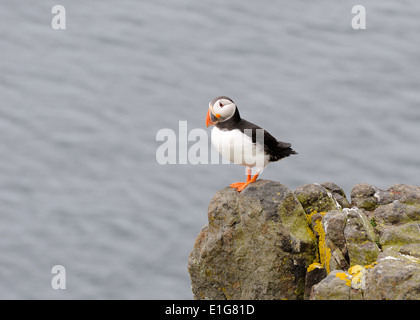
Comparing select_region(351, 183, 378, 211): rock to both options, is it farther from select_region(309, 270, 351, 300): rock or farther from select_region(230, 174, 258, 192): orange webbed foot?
select_region(309, 270, 351, 300): rock

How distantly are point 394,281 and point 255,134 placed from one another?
4.17 m

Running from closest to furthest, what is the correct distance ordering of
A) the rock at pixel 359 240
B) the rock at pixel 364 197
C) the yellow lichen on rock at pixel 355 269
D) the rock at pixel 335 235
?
the yellow lichen on rock at pixel 355 269
the rock at pixel 359 240
the rock at pixel 335 235
the rock at pixel 364 197

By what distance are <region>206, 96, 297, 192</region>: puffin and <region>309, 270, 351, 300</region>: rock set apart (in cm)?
296

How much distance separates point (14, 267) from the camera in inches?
1537

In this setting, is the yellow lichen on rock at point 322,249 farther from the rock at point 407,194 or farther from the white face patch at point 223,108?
the white face patch at point 223,108

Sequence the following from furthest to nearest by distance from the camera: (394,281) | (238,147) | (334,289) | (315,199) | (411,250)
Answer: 1. (315,199)
2. (238,147)
3. (411,250)
4. (334,289)
5. (394,281)

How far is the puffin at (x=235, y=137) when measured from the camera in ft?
42.4

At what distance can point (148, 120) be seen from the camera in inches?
2108

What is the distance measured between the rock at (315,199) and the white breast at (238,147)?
1.00m

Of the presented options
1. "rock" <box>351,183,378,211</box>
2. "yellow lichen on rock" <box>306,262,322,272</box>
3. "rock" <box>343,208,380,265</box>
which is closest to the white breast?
"rock" <box>343,208,380,265</box>

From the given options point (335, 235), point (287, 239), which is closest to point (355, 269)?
point (335, 235)

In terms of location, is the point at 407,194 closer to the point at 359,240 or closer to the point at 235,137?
the point at 359,240

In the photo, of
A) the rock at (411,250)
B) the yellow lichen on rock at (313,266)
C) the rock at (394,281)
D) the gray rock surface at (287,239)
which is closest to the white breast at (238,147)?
the gray rock surface at (287,239)
